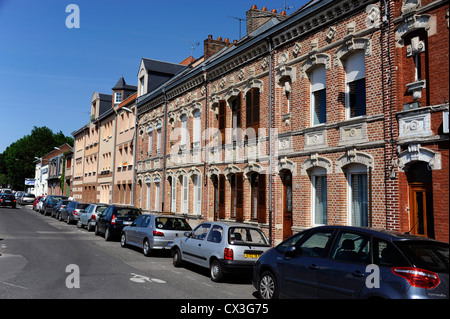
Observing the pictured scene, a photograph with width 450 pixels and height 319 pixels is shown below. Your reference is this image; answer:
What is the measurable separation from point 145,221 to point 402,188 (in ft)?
31.4

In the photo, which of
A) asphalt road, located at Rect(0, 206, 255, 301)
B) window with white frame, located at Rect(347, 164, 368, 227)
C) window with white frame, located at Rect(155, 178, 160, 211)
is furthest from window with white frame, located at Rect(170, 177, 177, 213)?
window with white frame, located at Rect(347, 164, 368, 227)

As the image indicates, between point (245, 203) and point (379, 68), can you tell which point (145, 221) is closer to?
point (245, 203)

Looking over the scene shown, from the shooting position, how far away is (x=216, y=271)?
1114 centimetres

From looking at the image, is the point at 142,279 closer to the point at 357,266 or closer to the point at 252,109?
the point at 357,266

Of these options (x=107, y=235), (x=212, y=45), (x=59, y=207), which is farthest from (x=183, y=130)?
(x=59, y=207)

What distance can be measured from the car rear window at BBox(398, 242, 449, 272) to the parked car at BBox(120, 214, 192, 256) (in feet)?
31.4

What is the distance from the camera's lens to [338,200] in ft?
43.8

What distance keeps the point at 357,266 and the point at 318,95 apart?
9255 millimetres

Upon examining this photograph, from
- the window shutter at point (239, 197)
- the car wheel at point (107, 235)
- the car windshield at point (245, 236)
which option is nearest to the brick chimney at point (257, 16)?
the window shutter at point (239, 197)

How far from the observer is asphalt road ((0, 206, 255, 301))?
8.88 metres

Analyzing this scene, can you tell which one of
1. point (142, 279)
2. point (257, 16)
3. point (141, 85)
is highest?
point (257, 16)

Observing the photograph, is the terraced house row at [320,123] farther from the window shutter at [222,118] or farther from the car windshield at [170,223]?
the car windshield at [170,223]

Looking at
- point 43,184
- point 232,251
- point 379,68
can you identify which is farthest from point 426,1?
point 43,184

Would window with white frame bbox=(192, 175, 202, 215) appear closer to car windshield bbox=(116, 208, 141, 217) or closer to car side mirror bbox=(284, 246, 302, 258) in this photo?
car windshield bbox=(116, 208, 141, 217)
